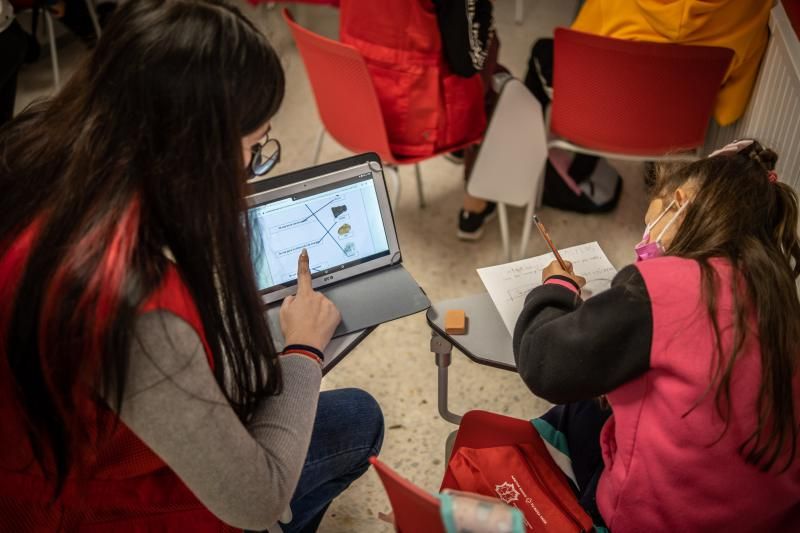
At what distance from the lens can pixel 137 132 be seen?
838mm

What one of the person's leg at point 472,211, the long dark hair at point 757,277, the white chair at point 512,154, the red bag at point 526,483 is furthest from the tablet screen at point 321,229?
the person's leg at point 472,211

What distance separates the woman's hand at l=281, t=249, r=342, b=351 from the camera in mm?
1205

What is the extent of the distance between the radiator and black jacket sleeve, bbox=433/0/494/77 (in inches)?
28.0

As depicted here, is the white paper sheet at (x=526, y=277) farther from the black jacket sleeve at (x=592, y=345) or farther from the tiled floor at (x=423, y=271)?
the tiled floor at (x=423, y=271)

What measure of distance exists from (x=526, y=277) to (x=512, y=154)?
31.9 inches

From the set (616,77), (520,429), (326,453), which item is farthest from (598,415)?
(616,77)

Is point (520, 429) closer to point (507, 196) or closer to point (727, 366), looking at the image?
point (727, 366)

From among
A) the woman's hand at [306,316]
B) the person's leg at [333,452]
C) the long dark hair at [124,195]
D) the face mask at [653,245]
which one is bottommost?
the person's leg at [333,452]

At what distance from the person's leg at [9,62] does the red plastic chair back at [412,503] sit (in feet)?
6.18

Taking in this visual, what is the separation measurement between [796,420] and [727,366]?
0.15 metres

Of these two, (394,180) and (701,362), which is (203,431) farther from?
(394,180)

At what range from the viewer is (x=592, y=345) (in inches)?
40.1

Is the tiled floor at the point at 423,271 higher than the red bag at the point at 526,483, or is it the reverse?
the red bag at the point at 526,483

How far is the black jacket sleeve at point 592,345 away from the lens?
98 cm
